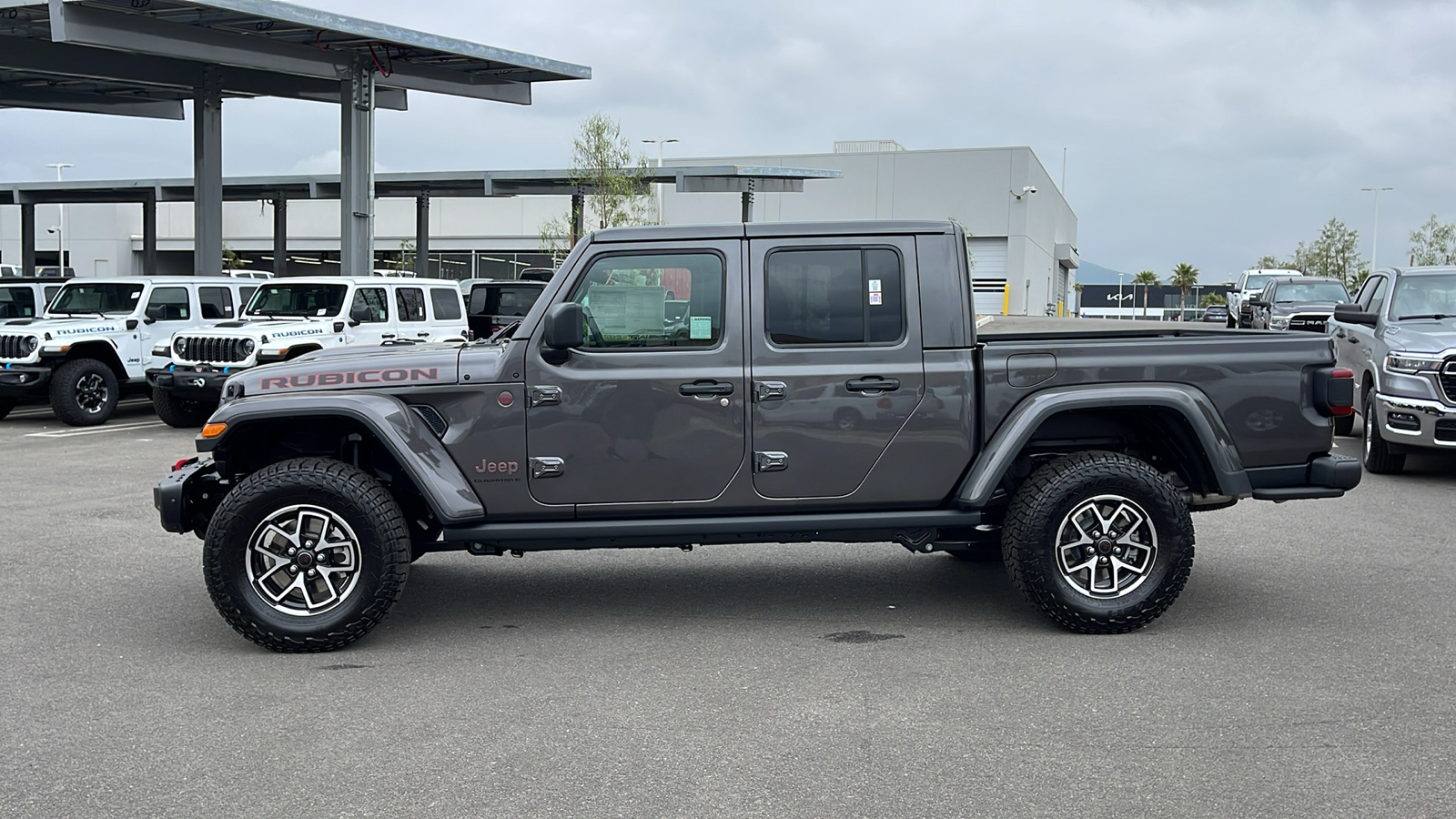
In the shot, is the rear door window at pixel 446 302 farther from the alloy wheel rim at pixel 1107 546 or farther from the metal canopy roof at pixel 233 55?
the alloy wheel rim at pixel 1107 546

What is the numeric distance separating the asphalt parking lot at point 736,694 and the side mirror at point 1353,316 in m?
3.91

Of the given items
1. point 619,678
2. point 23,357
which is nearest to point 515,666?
point 619,678

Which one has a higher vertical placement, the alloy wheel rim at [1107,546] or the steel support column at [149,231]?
the steel support column at [149,231]

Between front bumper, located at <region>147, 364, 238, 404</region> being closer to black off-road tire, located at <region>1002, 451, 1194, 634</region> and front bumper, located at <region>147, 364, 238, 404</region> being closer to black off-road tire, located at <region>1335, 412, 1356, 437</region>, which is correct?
black off-road tire, located at <region>1002, 451, 1194, 634</region>

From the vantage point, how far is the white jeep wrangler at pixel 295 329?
14.9 metres

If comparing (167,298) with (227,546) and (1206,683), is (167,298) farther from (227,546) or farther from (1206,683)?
(1206,683)

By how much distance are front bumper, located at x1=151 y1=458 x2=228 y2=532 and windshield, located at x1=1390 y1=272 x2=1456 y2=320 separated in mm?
10760

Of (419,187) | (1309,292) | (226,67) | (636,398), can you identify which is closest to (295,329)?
(636,398)

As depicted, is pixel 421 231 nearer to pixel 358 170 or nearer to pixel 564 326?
pixel 358 170

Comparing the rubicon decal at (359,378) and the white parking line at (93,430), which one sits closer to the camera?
the rubicon decal at (359,378)

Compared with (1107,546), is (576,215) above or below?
above

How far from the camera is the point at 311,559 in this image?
585 centimetres

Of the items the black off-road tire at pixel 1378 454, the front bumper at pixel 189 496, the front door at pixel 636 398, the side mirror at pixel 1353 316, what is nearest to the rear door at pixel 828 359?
the front door at pixel 636 398

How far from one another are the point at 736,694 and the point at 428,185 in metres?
36.3
